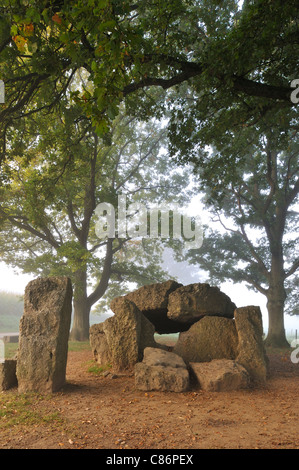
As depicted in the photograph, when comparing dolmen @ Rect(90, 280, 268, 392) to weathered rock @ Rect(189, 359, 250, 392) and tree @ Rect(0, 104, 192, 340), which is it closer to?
weathered rock @ Rect(189, 359, 250, 392)

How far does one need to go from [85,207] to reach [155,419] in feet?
49.1

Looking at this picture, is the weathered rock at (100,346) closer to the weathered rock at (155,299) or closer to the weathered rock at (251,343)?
the weathered rock at (155,299)

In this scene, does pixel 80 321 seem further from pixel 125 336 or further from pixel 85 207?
pixel 125 336

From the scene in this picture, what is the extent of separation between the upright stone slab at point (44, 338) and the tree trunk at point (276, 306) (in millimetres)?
12509

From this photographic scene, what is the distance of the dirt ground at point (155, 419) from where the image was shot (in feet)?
17.7

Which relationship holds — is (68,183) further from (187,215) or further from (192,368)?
(192,368)

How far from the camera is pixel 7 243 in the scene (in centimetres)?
2236

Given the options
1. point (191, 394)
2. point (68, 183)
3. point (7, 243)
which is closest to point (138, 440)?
point (191, 394)

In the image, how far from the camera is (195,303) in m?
10.7

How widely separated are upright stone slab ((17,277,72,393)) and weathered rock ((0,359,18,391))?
19.7 inches

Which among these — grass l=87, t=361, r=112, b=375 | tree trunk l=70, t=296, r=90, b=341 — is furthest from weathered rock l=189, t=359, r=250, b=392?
tree trunk l=70, t=296, r=90, b=341
